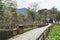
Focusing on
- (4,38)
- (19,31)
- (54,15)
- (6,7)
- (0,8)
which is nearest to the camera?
(4,38)

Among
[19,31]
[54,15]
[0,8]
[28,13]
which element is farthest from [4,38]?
[54,15]

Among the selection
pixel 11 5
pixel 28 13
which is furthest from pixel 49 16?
pixel 11 5

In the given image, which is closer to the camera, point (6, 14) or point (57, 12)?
point (6, 14)

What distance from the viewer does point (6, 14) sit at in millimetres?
25172

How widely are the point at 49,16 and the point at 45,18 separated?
168 inches

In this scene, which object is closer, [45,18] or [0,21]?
[0,21]

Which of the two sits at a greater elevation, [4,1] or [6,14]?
[4,1]

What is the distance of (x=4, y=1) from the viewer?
24344mm

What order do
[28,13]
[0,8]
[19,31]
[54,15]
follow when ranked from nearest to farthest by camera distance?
[0,8]
[19,31]
[28,13]
[54,15]

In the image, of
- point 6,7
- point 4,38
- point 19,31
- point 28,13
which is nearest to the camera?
point 4,38

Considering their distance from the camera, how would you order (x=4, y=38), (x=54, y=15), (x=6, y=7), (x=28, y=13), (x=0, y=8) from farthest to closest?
1. (x=54, y=15)
2. (x=28, y=13)
3. (x=6, y=7)
4. (x=0, y=8)
5. (x=4, y=38)

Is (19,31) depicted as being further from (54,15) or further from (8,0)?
(54,15)

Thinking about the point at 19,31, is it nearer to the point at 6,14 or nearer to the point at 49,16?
the point at 6,14

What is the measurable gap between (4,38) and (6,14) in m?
8.79
